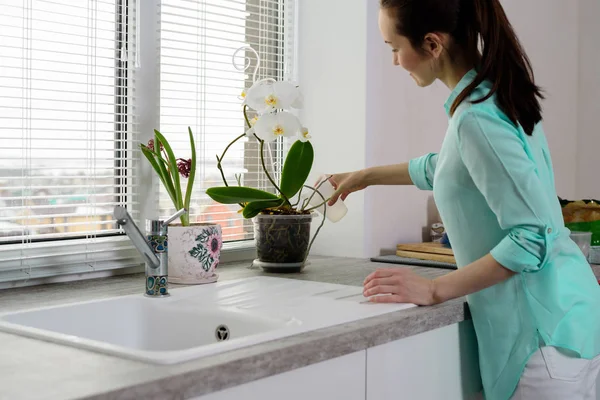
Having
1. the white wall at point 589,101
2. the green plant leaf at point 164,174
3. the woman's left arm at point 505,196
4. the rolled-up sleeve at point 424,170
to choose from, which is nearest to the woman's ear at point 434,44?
the woman's left arm at point 505,196

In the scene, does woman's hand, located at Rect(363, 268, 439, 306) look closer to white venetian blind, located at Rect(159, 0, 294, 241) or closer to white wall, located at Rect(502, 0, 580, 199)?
white venetian blind, located at Rect(159, 0, 294, 241)

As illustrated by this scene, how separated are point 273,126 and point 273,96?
0.07 m

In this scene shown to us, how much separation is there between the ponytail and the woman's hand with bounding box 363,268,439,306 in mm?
331

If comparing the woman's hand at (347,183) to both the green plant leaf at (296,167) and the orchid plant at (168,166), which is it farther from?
the orchid plant at (168,166)

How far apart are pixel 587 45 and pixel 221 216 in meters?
2.01

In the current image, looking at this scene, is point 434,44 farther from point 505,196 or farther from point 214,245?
point 214,245

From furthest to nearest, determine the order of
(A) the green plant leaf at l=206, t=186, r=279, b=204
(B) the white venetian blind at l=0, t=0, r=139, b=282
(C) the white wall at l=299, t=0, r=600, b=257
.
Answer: (C) the white wall at l=299, t=0, r=600, b=257 → (A) the green plant leaf at l=206, t=186, r=279, b=204 → (B) the white venetian blind at l=0, t=0, r=139, b=282

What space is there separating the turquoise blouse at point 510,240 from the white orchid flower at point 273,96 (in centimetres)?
49

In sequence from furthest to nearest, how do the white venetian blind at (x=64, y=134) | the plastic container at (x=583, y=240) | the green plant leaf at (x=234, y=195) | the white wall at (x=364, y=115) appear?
the white wall at (x=364, y=115), the plastic container at (x=583, y=240), the green plant leaf at (x=234, y=195), the white venetian blind at (x=64, y=134)

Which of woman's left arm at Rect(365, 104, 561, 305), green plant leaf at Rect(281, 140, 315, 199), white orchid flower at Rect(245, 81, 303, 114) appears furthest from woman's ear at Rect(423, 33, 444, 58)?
green plant leaf at Rect(281, 140, 315, 199)

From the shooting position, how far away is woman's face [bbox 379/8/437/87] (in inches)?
58.2

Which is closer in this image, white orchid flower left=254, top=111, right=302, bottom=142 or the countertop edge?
the countertop edge

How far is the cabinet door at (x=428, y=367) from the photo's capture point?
127cm

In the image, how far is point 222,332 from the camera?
1418 mm
